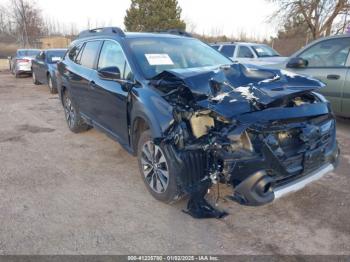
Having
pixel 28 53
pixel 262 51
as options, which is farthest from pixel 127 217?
pixel 28 53

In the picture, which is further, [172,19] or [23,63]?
[172,19]

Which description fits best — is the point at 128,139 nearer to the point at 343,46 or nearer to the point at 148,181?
the point at 148,181

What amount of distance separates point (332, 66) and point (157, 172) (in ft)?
13.2

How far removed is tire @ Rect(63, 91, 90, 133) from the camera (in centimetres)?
610

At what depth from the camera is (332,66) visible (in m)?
5.84

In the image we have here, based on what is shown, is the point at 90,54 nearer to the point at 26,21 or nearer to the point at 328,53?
the point at 328,53

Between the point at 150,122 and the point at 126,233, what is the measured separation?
1096 mm

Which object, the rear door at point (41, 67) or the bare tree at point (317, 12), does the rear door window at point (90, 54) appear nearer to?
the rear door at point (41, 67)

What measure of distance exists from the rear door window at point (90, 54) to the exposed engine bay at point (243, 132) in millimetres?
1990

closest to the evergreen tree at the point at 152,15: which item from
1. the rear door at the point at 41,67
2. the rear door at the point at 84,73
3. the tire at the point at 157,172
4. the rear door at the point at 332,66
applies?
the rear door at the point at 41,67

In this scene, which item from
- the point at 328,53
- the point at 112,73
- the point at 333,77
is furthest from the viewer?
the point at 328,53

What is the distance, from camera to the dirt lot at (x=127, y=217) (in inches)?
114

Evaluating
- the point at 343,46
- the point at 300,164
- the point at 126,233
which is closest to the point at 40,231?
the point at 126,233

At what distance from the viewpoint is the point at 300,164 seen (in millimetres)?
3035
